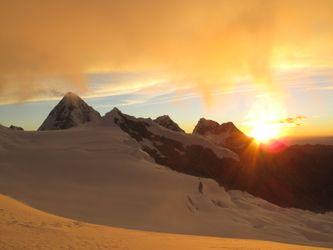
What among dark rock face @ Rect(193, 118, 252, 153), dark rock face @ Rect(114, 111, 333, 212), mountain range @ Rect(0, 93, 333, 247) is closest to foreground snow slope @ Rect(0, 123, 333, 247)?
mountain range @ Rect(0, 93, 333, 247)

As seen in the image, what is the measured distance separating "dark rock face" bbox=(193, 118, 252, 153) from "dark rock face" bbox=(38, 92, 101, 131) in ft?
136

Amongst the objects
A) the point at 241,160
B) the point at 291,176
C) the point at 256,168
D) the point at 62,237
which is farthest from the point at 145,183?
the point at 291,176

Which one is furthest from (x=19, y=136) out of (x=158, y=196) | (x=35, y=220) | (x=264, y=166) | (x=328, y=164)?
(x=328, y=164)

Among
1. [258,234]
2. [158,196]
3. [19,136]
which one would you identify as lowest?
[258,234]

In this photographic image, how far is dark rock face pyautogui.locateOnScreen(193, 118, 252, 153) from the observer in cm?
16911

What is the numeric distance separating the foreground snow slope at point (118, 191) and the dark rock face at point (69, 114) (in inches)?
3782

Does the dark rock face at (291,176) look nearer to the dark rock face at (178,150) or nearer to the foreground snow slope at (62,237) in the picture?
the dark rock face at (178,150)

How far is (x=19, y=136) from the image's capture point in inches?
2854

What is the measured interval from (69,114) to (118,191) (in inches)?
4983

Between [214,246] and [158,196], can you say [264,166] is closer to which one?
[158,196]

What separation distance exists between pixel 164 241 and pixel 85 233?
13.8 ft

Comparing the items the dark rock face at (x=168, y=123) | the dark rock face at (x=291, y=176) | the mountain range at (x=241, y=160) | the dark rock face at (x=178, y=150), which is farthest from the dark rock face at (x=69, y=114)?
the dark rock face at (x=178, y=150)

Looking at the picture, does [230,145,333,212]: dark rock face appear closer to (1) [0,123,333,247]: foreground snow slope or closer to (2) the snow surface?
(2) the snow surface

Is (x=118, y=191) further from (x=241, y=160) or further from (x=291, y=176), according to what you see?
(x=291, y=176)
